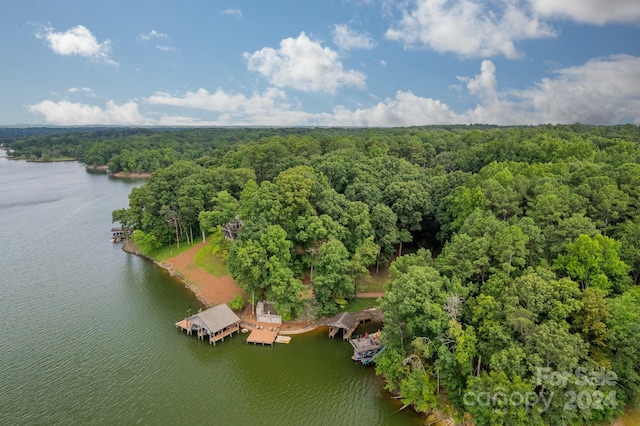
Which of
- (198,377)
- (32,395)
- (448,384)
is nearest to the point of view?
(448,384)

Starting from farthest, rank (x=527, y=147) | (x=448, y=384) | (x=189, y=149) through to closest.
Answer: (x=189, y=149), (x=527, y=147), (x=448, y=384)

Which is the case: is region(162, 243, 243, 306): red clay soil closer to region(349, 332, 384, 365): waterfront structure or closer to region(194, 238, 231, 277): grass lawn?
region(194, 238, 231, 277): grass lawn

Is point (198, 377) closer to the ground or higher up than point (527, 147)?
closer to the ground

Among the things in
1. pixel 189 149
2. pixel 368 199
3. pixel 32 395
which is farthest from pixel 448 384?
pixel 189 149

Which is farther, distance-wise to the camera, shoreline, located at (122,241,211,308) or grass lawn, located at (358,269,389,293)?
grass lawn, located at (358,269,389,293)

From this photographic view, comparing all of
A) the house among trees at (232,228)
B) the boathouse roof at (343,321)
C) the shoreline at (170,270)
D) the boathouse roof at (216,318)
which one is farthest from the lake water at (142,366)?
the house among trees at (232,228)

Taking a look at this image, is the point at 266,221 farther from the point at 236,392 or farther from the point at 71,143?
the point at 71,143

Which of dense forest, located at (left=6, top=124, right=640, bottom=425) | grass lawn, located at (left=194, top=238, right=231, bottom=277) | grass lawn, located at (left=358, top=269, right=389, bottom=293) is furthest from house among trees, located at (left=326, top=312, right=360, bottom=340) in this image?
grass lawn, located at (left=194, top=238, right=231, bottom=277)

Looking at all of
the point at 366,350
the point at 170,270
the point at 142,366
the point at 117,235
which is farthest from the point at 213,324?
the point at 117,235
